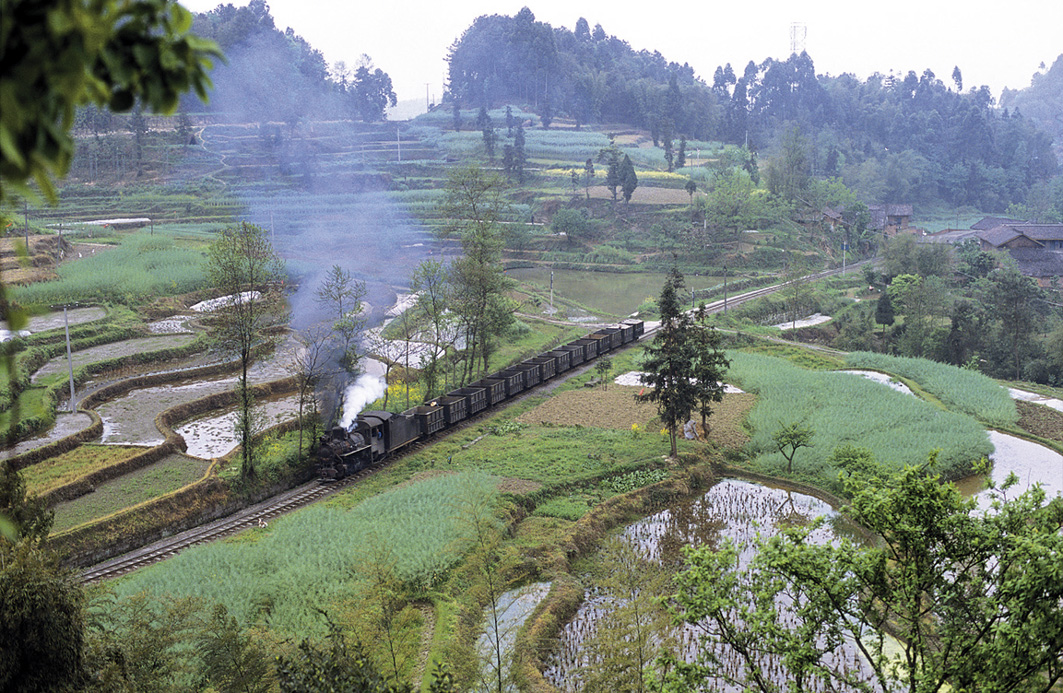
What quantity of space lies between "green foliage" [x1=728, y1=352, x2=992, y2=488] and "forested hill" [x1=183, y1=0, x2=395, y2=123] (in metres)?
69.0

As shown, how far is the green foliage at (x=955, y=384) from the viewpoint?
3262cm

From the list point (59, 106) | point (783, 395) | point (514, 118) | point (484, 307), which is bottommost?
point (783, 395)

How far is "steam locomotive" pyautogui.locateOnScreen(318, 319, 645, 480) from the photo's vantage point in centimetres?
→ 2486

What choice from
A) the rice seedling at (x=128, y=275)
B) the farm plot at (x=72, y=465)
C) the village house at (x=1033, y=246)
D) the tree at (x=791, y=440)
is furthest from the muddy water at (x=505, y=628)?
the village house at (x=1033, y=246)

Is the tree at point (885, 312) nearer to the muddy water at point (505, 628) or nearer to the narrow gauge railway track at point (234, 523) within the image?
the narrow gauge railway track at point (234, 523)

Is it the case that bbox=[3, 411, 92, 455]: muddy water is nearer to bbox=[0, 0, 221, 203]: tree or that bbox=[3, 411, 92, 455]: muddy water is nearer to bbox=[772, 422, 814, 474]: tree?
bbox=[772, 422, 814, 474]: tree

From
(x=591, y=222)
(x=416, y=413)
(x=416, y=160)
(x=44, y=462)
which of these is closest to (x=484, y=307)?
(x=416, y=413)

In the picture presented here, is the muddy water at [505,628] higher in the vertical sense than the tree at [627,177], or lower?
lower

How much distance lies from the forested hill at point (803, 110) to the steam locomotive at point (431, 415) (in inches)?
2657

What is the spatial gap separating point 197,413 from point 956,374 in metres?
34.2

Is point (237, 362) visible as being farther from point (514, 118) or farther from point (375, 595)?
point (514, 118)

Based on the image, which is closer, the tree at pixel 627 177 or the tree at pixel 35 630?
the tree at pixel 35 630

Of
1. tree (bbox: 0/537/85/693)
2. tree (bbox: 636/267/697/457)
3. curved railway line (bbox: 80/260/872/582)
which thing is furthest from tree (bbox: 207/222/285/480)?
tree (bbox: 0/537/85/693)

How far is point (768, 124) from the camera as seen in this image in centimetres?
13200
